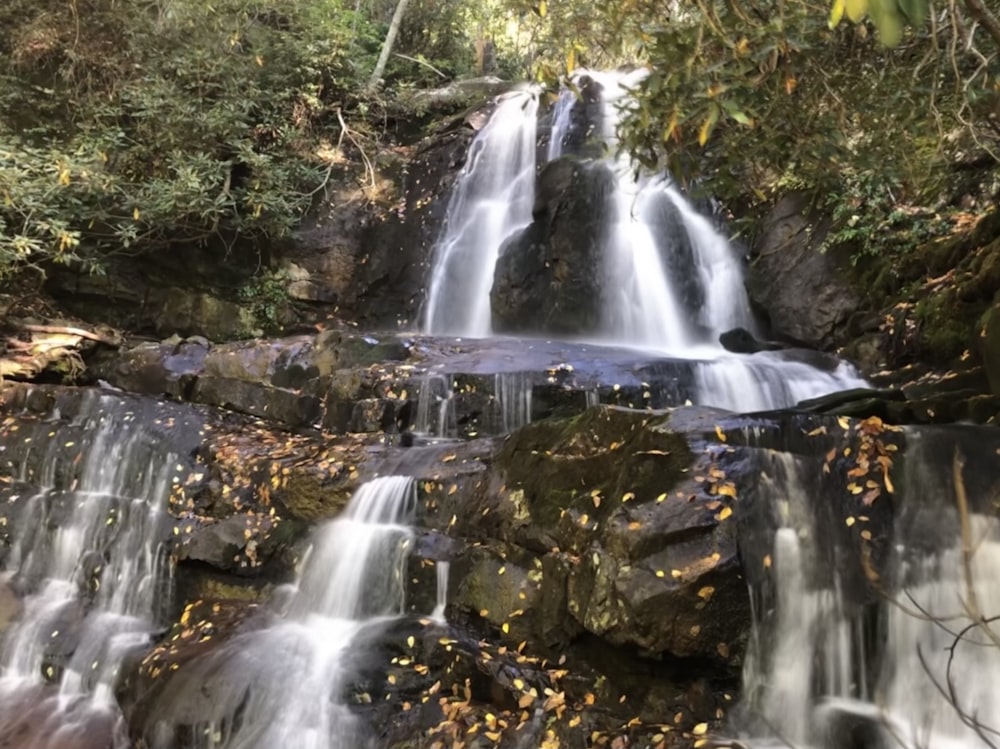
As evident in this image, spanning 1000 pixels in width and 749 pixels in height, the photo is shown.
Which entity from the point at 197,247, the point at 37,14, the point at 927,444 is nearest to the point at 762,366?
the point at 927,444

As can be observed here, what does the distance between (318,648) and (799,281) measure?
7731 millimetres

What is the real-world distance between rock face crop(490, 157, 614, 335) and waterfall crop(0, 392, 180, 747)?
18.7 feet

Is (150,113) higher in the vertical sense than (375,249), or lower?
higher

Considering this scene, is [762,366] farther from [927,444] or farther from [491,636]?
[491,636]

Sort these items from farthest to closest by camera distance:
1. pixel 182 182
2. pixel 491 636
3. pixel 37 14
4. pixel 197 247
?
pixel 197 247, pixel 37 14, pixel 182 182, pixel 491 636

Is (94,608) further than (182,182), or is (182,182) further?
(182,182)

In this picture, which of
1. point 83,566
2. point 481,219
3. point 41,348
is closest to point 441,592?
point 83,566

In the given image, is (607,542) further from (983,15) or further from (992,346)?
(992,346)

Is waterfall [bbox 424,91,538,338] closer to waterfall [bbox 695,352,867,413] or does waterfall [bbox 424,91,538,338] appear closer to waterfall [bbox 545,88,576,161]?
waterfall [bbox 545,88,576,161]

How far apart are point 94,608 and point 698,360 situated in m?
6.45

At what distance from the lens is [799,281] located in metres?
9.60

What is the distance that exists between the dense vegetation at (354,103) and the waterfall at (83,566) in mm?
2448

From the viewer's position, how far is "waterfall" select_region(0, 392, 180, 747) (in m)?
5.50

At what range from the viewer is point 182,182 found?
34.8ft
